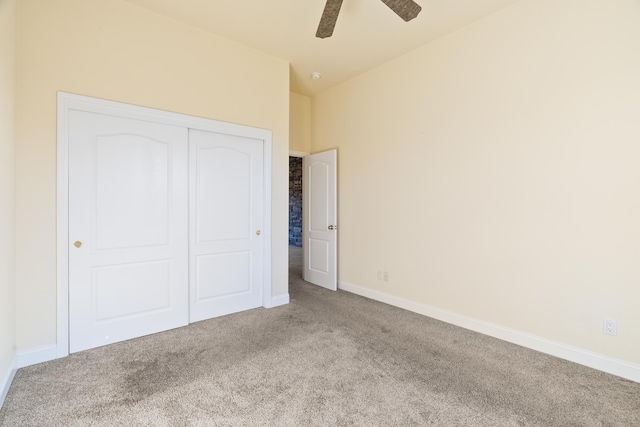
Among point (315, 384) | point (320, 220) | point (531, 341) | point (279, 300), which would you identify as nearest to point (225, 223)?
point (279, 300)

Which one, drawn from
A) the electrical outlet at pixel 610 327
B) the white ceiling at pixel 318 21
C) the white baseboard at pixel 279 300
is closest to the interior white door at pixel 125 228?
the white baseboard at pixel 279 300

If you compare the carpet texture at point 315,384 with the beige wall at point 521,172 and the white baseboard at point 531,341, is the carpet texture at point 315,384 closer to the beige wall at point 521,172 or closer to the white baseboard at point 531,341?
the white baseboard at point 531,341

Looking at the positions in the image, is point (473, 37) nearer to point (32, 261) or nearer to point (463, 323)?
point (463, 323)

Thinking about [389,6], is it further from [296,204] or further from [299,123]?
[296,204]

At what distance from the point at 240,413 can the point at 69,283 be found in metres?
1.83

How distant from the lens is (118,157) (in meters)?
2.65

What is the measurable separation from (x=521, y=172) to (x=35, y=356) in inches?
168

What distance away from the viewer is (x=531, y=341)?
2594 millimetres

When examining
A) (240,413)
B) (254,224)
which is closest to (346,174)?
(254,224)

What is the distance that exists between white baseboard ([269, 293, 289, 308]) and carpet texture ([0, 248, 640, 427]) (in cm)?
64

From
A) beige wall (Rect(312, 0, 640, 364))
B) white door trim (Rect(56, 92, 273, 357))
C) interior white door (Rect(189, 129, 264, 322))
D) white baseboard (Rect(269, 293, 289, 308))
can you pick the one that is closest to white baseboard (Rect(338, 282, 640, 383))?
beige wall (Rect(312, 0, 640, 364))

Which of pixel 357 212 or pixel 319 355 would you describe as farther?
pixel 357 212

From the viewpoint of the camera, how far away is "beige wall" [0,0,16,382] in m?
1.87

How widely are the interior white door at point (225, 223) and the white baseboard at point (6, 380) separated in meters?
1.30
